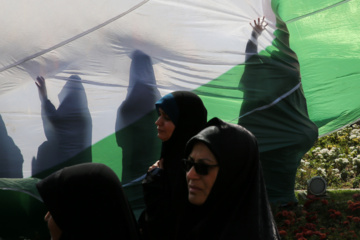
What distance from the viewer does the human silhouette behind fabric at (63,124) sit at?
17.2 ft

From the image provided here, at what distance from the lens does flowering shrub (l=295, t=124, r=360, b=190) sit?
709cm

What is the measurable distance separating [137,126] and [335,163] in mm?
3067

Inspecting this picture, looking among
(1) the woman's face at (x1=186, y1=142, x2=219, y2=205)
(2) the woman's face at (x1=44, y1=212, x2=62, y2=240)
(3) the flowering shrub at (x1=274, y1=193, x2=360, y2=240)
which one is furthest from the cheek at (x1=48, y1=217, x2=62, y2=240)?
(3) the flowering shrub at (x1=274, y1=193, x2=360, y2=240)

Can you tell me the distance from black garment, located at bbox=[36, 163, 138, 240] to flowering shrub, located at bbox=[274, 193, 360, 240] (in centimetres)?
280

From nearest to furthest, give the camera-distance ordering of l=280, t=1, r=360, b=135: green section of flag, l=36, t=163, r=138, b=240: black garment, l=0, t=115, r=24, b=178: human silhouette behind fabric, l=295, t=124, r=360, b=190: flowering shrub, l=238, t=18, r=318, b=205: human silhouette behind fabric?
l=36, t=163, r=138, b=240: black garment
l=0, t=115, r=24, b=178: human silhouette behind fabric
l=238, t=18, r=318, b=205: human silhouette behind fabric
l=280, t=1, r=360, b=135: green section of flag
l=295, t=124, r=360, b=190: flowering shrub

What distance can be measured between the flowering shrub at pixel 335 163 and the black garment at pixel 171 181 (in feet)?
11.5

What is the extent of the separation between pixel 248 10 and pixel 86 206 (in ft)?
Result: 12.1

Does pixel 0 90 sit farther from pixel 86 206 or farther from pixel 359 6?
pixel 359 6

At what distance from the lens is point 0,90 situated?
520 cm

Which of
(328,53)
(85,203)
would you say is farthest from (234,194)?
(328,53)

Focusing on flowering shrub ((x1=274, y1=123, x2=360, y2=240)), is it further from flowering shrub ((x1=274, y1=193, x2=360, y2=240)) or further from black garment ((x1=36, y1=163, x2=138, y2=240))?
black garment ((x1=36, y1=163, x2=138, y2=240))

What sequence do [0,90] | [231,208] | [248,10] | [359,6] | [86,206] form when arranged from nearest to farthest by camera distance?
1. [86,206]
2. [231,208]
3. [0,90]
4. [248,10]
5. [359,6]

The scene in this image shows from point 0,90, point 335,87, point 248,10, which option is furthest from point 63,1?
point 335,87

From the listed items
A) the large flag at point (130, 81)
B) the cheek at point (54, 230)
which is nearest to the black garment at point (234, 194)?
the cheek at point (54, 230)
